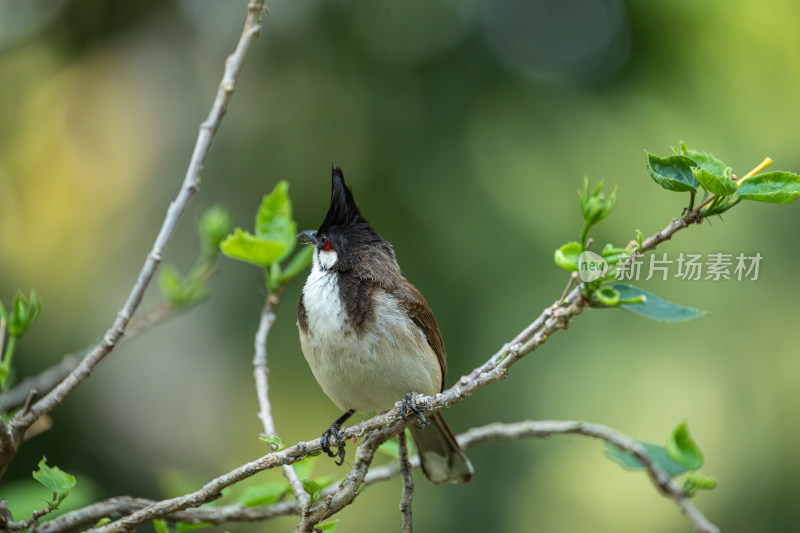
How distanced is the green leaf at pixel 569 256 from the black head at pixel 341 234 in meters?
1.29

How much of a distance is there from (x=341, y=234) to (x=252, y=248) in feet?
2.41

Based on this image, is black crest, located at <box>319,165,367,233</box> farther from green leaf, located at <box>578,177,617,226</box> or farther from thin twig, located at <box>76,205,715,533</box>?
green leaf, located at <box>578,177,617,226</box>

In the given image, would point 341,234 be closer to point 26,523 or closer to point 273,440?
point 273,440

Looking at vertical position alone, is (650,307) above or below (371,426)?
above

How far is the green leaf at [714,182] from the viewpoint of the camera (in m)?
1.44

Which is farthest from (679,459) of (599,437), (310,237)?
(310,237)

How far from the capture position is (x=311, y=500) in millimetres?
1767

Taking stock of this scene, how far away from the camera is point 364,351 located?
8.49 feet

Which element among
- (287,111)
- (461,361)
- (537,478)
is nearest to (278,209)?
(461,361)

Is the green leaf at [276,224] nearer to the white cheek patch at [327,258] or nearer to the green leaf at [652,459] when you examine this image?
the white cheek patch at [327,258]

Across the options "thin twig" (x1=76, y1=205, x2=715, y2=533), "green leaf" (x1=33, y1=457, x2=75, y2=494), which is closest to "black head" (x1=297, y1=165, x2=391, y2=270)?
"thin twig" (x1=76, y1=205, x2=715, y2=533)

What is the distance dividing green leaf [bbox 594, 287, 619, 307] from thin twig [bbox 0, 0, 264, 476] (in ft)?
3.22

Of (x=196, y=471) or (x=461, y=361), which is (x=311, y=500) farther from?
(x=196, y=471)

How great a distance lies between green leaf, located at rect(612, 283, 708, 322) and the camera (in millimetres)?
1462
